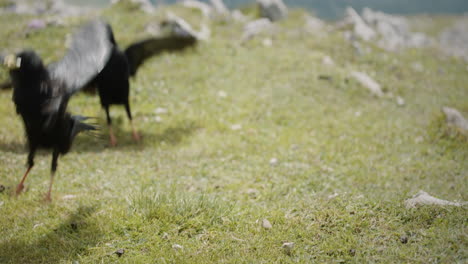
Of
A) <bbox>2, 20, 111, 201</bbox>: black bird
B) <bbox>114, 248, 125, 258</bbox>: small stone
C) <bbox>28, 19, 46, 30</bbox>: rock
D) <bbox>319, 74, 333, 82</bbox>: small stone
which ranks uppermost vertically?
<bbox>2, 20, 111, 201</bbox>: black bird

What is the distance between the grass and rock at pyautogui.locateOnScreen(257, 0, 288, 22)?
28.3 ft

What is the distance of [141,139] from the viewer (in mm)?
8875

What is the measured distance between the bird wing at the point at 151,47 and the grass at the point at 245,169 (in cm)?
185

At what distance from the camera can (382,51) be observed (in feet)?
62.6

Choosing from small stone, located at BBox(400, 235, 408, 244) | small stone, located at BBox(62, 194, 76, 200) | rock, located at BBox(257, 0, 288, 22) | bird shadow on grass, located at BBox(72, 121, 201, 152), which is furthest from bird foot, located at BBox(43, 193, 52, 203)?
rock, located at BBox(257, 0, 288, 22)

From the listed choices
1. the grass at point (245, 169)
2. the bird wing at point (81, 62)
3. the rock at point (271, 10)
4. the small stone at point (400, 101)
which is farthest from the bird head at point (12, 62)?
the rock at point (271, 10)

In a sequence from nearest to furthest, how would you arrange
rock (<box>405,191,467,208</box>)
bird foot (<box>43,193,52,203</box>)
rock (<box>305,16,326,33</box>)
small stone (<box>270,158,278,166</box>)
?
rock (<box>405,191,467,208</box>) → bird foot (<box>43,193,52,203</box>) → small stone (<box>270,158,278,166</box>) → rock (<box>305,16,326,33</box>)

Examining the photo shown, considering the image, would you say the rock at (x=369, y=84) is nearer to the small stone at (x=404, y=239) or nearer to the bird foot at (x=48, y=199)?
the small stone at (x=404, y=239)

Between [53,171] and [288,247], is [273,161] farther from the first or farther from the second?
[53,171]

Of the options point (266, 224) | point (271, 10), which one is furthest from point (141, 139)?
point (271, 10)

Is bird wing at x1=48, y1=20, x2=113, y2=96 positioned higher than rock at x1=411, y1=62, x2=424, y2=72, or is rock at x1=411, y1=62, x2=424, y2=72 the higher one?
bird wing at x1=48, y1=20, x2=113, y2=96

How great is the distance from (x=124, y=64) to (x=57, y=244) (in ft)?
15.1

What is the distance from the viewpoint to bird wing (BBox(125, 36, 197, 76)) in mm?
8352

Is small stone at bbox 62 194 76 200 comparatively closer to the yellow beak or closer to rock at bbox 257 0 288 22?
the yellow beak
